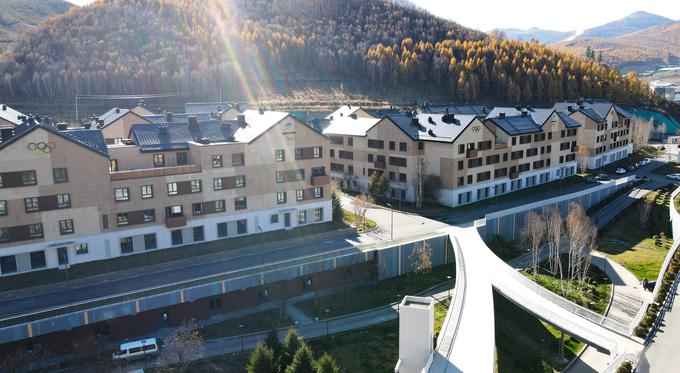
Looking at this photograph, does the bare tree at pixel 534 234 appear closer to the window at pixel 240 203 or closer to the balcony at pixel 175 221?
the window at pixel 240 203

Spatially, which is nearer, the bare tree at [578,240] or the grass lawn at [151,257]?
the grass lawn at [151,257]

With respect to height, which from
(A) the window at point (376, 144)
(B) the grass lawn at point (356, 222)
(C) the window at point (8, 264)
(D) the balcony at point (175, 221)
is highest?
(A) the window at point (376, 144)

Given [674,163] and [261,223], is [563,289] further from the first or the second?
[674,163]

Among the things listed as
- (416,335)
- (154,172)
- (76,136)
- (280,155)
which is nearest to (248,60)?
(280,155)

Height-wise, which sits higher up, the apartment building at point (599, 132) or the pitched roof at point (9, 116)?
the pitched roof at point (9, 116)

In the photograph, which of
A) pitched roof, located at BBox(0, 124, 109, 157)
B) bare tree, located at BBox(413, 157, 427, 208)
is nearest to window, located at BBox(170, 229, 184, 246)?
pitched roof, located at BBox(0, 124, 109, 157)

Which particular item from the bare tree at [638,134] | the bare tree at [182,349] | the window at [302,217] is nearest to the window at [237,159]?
the window at [302,217]

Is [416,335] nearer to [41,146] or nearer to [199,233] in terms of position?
[199,233]

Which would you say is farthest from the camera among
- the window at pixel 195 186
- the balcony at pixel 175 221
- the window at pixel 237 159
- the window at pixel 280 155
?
the window at pixel 280 155
